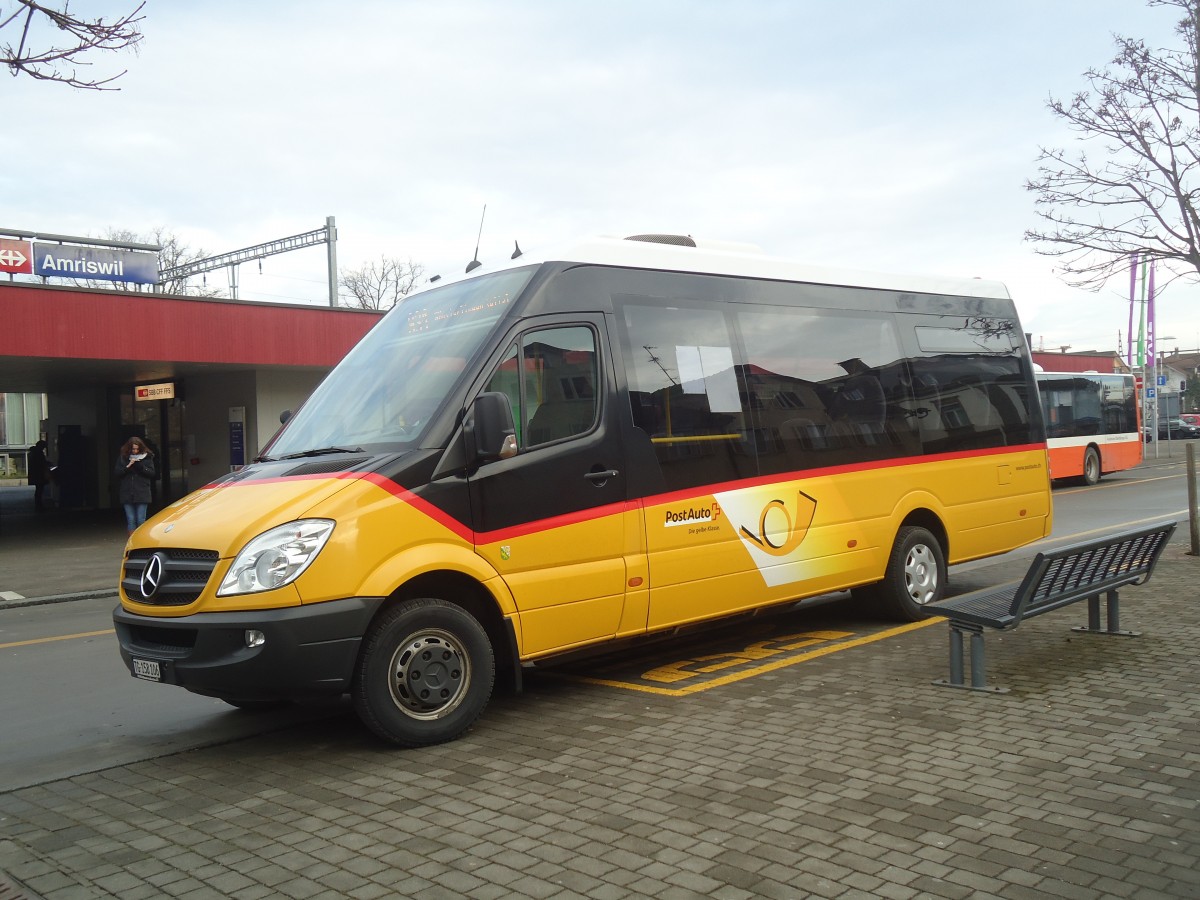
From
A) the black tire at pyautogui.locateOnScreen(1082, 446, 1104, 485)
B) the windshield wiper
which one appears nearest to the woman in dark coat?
the windshield wiper

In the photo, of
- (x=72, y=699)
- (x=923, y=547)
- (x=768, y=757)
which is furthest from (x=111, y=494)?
(x=768, y=757)

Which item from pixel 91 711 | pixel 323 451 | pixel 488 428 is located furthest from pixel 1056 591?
pixel 91 711

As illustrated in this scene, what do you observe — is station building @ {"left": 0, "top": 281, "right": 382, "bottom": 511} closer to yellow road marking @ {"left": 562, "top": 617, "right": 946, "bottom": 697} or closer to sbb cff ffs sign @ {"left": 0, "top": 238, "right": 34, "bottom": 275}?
sbb cff ffs sign @ {"left": 0, "top": 238, "right": 34, "bottom": 275}

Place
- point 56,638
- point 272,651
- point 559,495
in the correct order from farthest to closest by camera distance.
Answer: point 56,638
point 559,495
point 272,651

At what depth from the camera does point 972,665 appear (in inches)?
259

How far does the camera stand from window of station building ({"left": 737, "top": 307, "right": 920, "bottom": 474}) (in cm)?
807

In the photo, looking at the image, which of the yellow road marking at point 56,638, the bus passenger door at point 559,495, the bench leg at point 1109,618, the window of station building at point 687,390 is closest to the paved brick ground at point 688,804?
the bus passenger door at point 559,495

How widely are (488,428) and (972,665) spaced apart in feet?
10.9

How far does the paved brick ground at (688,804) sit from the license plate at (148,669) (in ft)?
1.67

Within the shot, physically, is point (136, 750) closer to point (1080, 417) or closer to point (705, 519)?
point (705, 519)

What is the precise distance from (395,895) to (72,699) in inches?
182

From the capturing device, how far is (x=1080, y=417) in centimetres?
2812

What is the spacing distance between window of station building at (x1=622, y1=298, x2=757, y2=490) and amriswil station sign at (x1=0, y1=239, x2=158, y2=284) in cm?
2208

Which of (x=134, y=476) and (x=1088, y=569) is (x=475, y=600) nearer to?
(x=1088, y=569)
